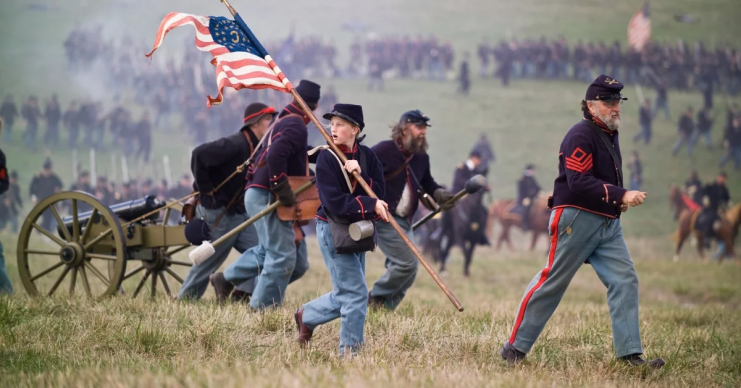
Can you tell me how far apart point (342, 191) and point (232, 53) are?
66.2 inches

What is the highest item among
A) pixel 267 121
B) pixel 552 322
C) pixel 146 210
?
pixel 267 121

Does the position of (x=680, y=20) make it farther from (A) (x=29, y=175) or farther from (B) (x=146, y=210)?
(B) (x=146, y=210)

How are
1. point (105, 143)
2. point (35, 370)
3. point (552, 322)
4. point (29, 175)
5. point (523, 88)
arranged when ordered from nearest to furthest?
point (35, 370)
point (552, 322)
point (29, 175)
point (105, 143)
point (523, 88)

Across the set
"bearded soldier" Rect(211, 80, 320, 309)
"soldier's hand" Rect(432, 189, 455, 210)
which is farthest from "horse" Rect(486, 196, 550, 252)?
"bearded soldier" Rect(211, 80, 320, 309)

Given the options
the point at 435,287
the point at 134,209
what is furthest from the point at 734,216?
the point at 134,209

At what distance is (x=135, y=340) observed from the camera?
541 centimetres

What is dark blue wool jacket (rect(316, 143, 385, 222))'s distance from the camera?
5.20 metres

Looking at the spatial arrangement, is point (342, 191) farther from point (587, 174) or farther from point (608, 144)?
point (608, 144)

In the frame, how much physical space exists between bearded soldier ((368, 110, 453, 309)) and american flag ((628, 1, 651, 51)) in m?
29.0

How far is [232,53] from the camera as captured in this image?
21.1ft

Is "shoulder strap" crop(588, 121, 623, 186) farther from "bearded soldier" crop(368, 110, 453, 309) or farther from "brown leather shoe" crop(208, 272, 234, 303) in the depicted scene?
"brown leather shoe" crop(208, 272, 234, 303)

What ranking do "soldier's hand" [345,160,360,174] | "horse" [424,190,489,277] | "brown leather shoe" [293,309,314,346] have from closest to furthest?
"soldier's hand" [345,160,360,174]
"brown leather shoe" [293,309,314,346]
"horse" [424,190,489,277]

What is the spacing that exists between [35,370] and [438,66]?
31.9m

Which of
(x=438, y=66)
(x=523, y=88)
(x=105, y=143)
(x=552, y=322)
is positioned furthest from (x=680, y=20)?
(x=552, y=322)
